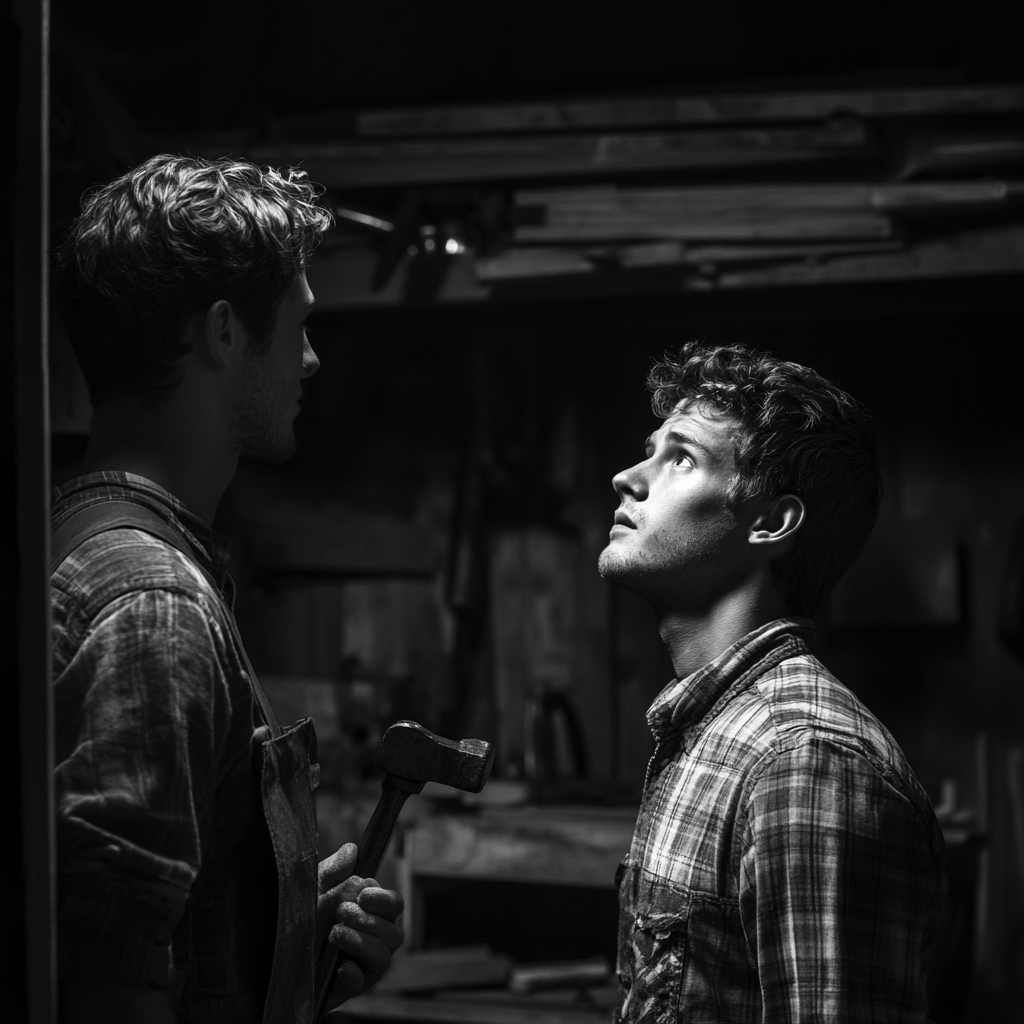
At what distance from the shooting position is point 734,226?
13.7 ft

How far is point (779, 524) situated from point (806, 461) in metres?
0.13

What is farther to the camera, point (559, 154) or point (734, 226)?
point (559, 154)

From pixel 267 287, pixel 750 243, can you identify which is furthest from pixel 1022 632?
pixel 267 287

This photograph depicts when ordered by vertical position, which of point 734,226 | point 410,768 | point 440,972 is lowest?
point 440,972

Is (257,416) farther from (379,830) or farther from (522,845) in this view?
(522,845)

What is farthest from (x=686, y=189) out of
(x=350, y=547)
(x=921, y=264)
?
(x=350, y=547)

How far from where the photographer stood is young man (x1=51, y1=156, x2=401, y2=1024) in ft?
4.53

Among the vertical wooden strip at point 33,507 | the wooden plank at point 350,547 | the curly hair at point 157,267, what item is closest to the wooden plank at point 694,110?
the wooden plank at point 350,547

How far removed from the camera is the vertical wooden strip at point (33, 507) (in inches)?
48.3

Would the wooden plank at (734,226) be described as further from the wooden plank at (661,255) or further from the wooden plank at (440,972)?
the wooden plank at (440,972)

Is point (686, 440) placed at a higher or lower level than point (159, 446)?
higher

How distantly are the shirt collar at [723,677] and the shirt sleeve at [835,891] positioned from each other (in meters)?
0.31

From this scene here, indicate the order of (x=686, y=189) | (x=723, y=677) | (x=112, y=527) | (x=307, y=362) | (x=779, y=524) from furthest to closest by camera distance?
(x=686, y=189) → (x=779, y=524) → (x=723, y=677) → (x=307, y=362) → (x=112, y=527)

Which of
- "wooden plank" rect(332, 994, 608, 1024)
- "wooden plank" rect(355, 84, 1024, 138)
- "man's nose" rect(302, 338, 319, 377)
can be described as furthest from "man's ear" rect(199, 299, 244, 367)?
"wooden plank" rect(332, 994, 608, 1024)
